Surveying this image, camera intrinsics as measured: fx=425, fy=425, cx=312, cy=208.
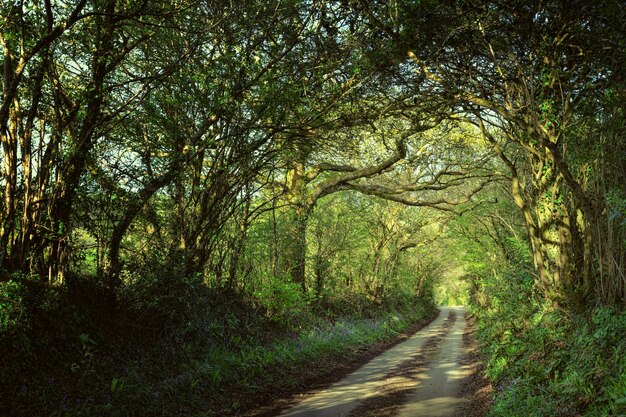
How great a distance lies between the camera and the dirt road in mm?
7285

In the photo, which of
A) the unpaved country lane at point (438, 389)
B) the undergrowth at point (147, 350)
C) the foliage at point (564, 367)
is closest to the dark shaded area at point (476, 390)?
the unpaved country lane at point (438, 389)

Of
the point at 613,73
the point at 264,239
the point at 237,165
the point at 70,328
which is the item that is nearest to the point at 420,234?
the point at 264,239

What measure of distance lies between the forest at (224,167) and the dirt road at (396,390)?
2.98ft

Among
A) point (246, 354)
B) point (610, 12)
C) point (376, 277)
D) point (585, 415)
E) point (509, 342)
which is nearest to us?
point (585, 415)

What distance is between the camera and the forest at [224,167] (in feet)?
19.8

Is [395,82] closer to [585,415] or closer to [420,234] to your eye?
[585,415]

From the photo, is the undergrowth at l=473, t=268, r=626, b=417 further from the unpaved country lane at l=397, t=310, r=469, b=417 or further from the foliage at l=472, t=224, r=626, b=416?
the unpaved country lane at l=397, t=310, r=469, b=417

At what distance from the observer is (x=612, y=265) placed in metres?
6.50

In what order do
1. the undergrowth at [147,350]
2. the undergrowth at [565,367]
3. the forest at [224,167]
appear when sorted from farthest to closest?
the forest at [224,167] < the undergrowth at [147,350] < the undergrowth at [565,367]

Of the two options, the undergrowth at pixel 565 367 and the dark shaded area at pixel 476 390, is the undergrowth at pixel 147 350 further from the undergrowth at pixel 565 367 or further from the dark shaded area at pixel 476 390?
the undergrowth at pixel 565 367

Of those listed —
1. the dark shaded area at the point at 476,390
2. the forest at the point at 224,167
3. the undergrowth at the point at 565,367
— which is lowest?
the dark shaded area at the point at 476,390

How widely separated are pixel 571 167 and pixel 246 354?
25.6 feet

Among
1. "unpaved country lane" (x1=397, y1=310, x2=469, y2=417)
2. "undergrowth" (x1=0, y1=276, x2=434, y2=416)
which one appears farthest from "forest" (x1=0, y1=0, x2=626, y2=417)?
"unpaved country lane" (x1=397, y1=310, x2=469, y2=417)

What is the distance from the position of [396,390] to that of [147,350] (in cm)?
505
